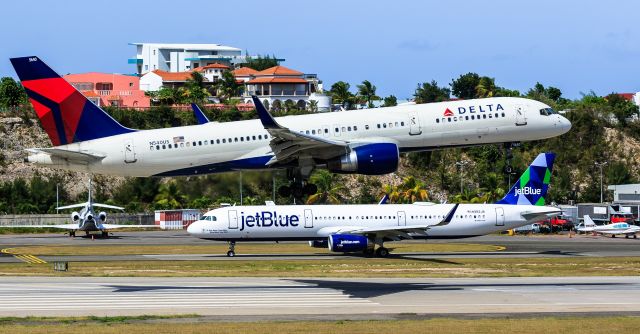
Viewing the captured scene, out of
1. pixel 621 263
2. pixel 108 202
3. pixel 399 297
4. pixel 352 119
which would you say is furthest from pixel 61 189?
pixel 399 297

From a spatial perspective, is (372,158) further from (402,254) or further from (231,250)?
(231,250)

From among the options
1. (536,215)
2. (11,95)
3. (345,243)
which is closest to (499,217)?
(536,215)

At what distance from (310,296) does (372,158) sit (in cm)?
2204

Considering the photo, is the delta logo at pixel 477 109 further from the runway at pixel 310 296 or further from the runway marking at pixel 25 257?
the runway marking at pixel 25 257

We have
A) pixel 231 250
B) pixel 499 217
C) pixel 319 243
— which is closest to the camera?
pixel 231 250

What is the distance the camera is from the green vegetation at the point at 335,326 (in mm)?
39656

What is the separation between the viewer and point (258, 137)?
237 ft

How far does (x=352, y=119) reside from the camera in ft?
237

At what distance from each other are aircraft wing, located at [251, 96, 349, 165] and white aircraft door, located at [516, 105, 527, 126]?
11775mm

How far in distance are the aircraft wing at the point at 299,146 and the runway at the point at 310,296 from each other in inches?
542

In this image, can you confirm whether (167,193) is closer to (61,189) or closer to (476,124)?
(476,124)

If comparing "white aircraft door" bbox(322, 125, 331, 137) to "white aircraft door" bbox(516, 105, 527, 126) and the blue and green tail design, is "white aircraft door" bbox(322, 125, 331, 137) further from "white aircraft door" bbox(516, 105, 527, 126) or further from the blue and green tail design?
the blue and green tail design

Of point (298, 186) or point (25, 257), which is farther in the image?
point (25, 257)

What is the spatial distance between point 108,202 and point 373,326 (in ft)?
301
